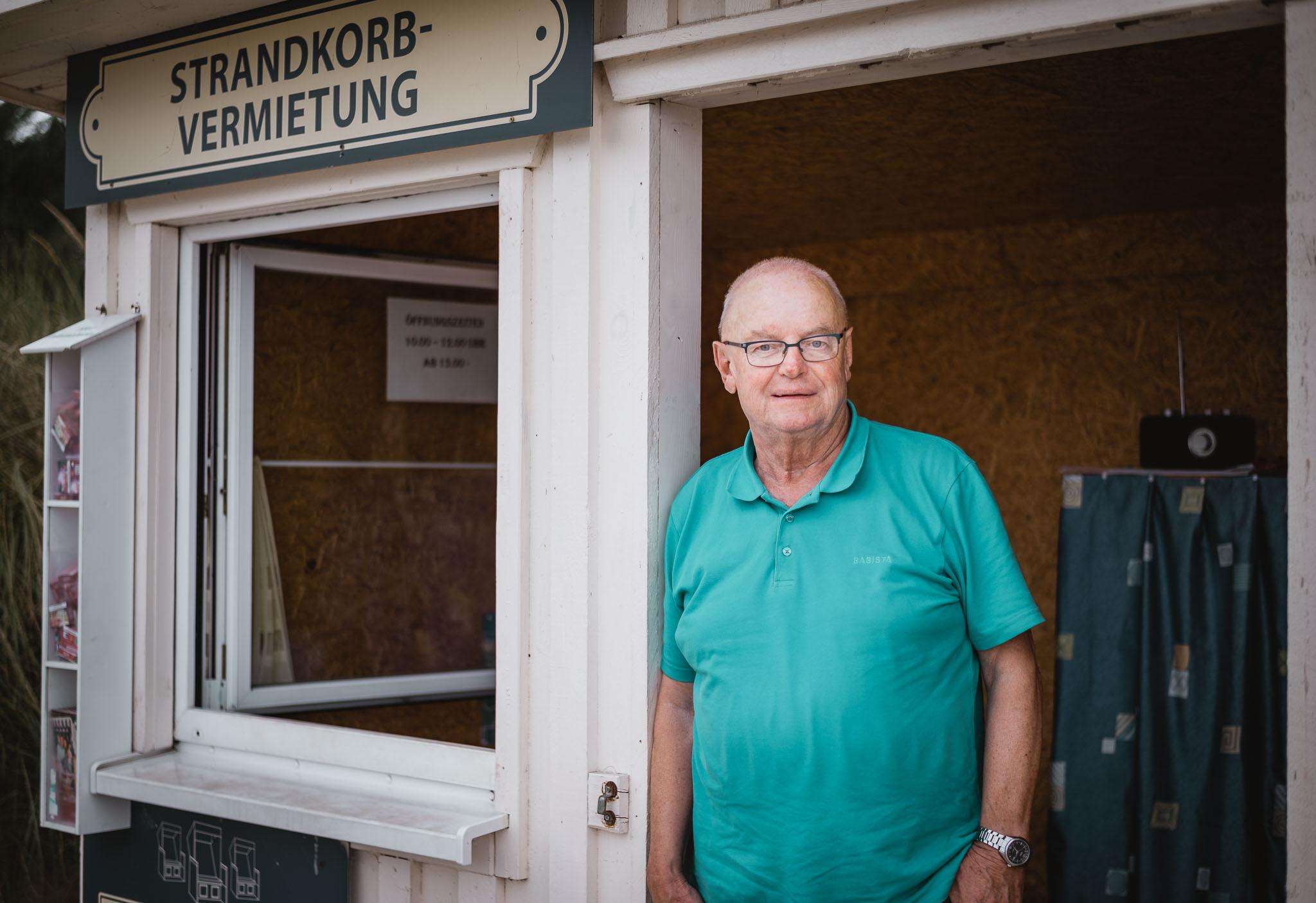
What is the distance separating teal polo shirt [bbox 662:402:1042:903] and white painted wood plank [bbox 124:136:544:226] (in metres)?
1.09

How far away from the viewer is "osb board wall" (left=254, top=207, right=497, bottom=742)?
398cm

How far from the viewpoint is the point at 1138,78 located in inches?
122

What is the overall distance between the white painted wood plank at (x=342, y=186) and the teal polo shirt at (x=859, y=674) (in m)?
1.09

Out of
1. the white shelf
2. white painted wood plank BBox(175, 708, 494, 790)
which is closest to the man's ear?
white painted wood plank BBox(175, 708, 494, 790)

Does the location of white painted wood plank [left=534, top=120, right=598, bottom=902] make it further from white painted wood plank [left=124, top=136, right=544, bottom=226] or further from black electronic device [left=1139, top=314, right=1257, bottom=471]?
black electronic device [left=1139, top=314, right=1257, bottom=471]

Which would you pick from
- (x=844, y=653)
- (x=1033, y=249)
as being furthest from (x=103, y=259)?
(x=1033, y=249)

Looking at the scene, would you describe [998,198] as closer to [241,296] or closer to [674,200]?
[674,200]

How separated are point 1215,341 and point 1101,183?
0.91 m

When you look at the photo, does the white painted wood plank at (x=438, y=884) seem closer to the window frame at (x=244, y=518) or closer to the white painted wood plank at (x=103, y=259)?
the window frame at (x=244, y=518)

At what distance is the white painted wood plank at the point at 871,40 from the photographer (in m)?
1.94

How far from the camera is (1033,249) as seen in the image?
16.8ft

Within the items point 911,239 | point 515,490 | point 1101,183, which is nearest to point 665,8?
point 515,490

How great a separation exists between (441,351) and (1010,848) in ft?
10.1

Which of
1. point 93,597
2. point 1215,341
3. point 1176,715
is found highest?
point 1215,341
